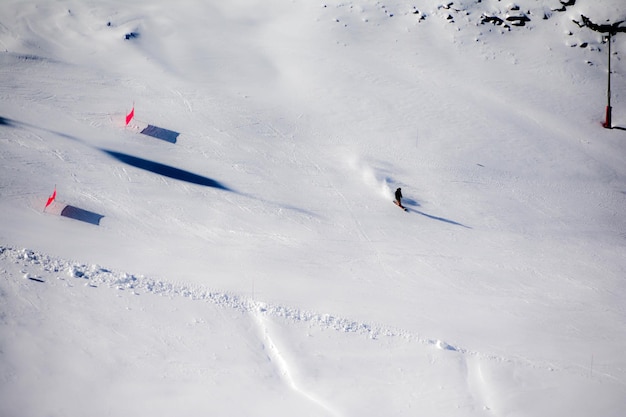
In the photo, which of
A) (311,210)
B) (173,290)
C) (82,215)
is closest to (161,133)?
(82,215)

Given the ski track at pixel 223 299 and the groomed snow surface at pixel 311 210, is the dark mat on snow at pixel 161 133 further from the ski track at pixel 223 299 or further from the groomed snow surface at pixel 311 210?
the ski track at pixel 223 299

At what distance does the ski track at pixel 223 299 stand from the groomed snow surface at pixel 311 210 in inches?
2.3

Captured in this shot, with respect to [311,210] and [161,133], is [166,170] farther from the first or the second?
[311,210]

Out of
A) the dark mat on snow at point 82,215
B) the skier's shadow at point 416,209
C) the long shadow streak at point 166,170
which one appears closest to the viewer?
the dark mat on snow at point 82,215

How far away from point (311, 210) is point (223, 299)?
15.4 feet

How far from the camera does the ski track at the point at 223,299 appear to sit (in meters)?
11.3

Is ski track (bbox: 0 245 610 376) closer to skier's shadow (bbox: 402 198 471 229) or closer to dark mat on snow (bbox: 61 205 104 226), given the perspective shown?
dark mat on snow (bbox: 61 205 104 226)

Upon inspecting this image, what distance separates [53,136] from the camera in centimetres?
1555

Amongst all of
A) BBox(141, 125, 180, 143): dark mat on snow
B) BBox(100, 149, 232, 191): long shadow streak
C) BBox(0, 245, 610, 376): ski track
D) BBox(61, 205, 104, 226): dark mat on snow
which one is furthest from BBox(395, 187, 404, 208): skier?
BBox(61, 205, 104, 226): dark mat on snow

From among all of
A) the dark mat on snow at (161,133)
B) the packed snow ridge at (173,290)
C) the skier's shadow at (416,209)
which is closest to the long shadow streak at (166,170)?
the dark mat on snow at (161,133)

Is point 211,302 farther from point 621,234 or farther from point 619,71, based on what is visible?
point 619,71

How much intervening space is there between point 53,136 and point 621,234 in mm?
19034

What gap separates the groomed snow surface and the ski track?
0.06 m

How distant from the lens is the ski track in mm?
11266
